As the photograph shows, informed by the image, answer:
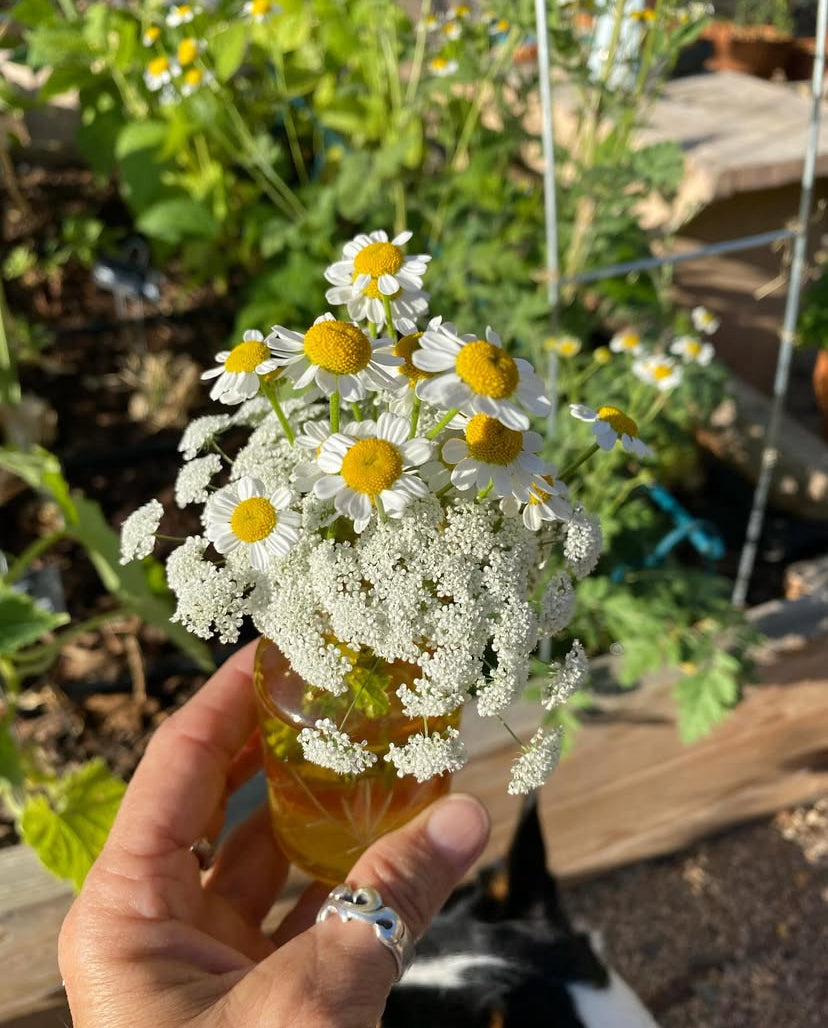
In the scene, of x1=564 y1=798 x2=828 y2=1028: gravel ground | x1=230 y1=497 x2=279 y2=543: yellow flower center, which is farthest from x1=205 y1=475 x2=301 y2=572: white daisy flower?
x1=564 y1=798 x2=828 y2=1028: gravel ground

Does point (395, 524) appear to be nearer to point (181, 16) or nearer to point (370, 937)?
point (370, 937)

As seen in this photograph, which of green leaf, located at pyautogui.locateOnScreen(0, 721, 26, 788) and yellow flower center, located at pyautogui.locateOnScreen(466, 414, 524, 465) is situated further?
green leaf, located at pyautogui.locateOnScreen(0, 721, 26, 788)

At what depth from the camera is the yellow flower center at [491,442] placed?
51 centimetres

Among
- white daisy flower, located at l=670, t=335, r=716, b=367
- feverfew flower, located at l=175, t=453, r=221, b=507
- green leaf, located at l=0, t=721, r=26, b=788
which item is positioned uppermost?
feverfew flower, located at l=175, t=453, r=221, b=507

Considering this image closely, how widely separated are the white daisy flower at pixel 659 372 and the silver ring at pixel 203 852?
32.1 inches

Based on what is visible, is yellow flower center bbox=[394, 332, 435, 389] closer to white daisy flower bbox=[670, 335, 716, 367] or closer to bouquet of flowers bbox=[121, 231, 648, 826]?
bouquet of flowers bbox=[121, 231, 648, 826]

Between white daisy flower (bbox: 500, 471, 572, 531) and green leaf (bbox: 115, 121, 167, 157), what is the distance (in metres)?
1.66

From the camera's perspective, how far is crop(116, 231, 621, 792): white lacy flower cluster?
515 millimetres

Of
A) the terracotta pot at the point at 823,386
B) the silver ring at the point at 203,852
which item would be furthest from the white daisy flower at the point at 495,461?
the terracotta pot at the point at 823,386

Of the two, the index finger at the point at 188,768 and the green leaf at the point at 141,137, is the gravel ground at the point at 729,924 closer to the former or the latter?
the index finger at the point at 188,768

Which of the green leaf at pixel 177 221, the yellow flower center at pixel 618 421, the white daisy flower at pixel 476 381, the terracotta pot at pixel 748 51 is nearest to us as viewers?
the white daisy flower at pixel 476 381

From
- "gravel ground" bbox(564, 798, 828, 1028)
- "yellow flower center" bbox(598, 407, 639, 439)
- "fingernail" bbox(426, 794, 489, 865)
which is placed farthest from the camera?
"gravel ground" bbox(564, 798, 828, 1028)

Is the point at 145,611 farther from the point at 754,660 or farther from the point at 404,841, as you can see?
the point at 754,660

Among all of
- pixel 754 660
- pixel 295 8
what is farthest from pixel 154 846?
pixel 295 8
